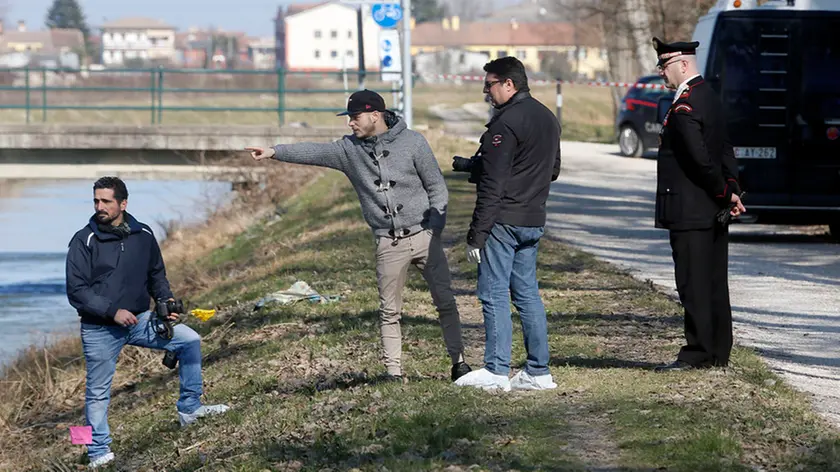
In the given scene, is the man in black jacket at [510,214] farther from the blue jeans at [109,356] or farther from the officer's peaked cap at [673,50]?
the blue jeans at [109,356]

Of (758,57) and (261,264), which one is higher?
(758,57)

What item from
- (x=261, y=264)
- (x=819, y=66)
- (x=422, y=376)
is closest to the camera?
(x=422, y=376)

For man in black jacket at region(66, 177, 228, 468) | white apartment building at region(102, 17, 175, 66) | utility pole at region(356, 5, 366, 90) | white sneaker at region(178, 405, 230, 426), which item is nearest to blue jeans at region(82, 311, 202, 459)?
man in black jacket at region(66, 177, 228, 468)

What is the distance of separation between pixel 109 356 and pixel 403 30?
18524 millimetres

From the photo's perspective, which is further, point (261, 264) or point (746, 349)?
point (261, 264)

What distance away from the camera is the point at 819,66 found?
1452 cm

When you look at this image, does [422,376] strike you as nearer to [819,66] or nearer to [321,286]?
[321,286]

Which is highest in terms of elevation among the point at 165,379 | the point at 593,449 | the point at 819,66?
the point at 819,66

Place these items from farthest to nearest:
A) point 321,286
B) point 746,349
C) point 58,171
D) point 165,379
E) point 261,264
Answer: point 58,171
point 261,264
point 321,286
point 165,379
point 746,349

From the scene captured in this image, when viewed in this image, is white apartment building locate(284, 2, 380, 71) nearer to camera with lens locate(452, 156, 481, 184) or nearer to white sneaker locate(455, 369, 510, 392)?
camera with lens locate(452, 156, 481, 184)

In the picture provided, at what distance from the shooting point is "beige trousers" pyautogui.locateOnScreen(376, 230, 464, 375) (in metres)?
7.70

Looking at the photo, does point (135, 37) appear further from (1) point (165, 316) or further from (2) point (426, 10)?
(1) point (165, 316)

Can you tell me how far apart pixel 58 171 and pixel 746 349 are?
2098cm

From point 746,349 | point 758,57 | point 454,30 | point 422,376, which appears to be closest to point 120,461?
point 422,376
